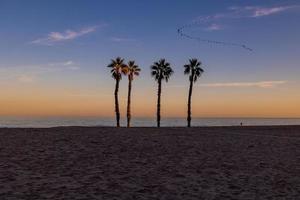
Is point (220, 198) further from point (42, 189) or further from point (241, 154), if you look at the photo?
point (241, 154)

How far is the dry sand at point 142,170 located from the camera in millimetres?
13695

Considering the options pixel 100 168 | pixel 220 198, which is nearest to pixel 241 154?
pixel 100 168

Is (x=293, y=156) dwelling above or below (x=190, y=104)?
below

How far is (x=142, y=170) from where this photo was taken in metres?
17.6

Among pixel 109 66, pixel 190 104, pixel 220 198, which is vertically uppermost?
pixel 109 66

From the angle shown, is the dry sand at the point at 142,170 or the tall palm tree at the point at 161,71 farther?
the tall palm tree at the point at 161,71

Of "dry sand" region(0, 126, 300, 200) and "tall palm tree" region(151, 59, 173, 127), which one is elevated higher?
"tall palm tree" region(151, 59, 173, 127)

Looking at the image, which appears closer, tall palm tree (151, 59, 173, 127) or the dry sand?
the dry sand

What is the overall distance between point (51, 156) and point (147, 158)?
455 centimetres

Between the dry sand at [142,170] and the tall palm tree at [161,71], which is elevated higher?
the tall palm tree at [161,71]

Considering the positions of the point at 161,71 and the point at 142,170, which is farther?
the point at 161,71

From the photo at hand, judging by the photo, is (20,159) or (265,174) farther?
(20,159)

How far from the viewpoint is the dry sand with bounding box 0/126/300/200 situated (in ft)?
44.9

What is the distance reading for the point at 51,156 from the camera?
20641mm
